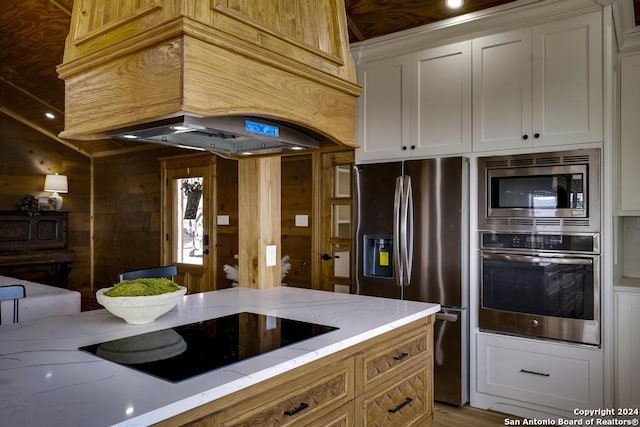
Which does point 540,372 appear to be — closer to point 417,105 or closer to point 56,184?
point 417,105

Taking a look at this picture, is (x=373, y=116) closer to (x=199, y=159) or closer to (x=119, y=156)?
(x=199, y=159)

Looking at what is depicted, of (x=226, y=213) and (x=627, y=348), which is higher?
(x=226, y=213)

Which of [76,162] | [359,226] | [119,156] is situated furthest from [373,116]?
[76,162]

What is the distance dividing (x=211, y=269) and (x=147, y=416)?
5.06m

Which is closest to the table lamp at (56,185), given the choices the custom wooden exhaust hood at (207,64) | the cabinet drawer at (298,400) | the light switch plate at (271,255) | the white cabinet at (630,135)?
the light switch plate at (271,255)

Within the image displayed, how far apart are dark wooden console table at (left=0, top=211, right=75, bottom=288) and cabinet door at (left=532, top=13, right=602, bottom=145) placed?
585 centimetres

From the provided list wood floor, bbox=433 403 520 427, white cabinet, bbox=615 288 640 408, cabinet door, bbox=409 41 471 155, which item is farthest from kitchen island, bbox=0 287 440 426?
cabinet door, bbox=409 41 471 155

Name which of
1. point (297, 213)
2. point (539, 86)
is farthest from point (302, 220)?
point (539, 86)

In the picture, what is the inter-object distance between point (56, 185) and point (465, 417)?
5843 mm

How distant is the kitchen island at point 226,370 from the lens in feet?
3.32

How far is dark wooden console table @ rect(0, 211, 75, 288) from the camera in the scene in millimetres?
5984

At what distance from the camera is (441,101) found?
336cm

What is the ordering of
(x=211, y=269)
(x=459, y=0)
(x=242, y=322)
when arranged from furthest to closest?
(x=211, y=269)
(x=459, y=0)
(x=242, y=322)

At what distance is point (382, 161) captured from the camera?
3633 millimetres
